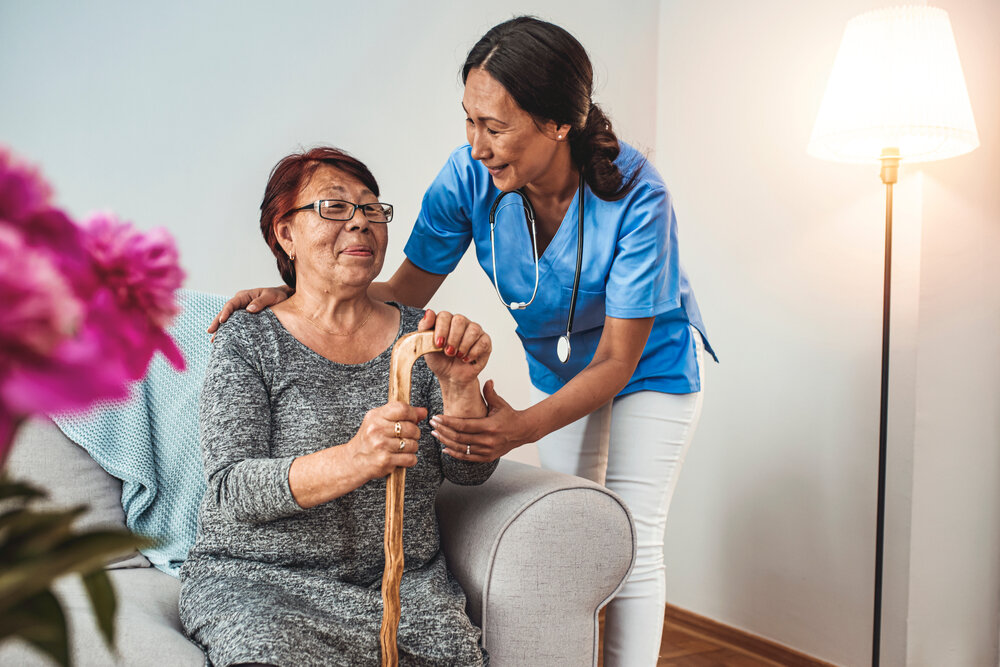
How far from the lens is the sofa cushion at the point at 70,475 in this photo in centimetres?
140

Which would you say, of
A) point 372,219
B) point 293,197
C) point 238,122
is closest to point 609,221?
point 372,219

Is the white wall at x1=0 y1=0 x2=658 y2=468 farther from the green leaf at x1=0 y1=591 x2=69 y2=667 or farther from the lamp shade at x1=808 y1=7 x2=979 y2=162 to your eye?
the green leaf at x1=0 y1=591 x2=69 y2=667

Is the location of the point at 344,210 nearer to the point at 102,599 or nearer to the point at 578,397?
the point at 578,397

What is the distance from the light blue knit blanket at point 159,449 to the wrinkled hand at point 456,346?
593mm

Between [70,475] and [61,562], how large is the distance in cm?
129

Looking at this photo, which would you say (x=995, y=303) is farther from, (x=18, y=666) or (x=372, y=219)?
(x=18, y=666)

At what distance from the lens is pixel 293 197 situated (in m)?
1.36

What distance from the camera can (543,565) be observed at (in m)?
1.23

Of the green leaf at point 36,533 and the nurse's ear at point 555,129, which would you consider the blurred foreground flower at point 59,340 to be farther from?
the nurse's ear at point 555,129

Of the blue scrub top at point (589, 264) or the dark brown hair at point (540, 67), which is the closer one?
the dark brown hair at point (540, 67)

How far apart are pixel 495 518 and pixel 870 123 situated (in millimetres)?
1248

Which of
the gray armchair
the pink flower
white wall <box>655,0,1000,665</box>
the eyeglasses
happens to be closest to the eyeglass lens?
the eyeglasses

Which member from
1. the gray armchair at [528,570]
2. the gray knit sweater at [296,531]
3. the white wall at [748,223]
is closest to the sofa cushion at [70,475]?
the gray armchair at [528,570]

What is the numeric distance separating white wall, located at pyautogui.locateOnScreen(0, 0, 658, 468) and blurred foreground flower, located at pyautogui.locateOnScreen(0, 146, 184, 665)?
4.36 feet
